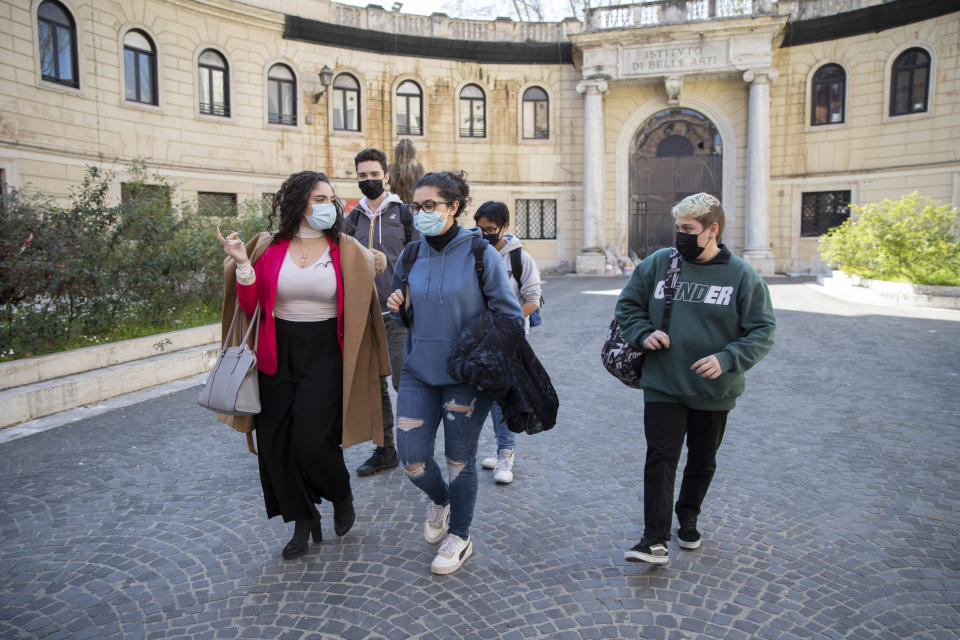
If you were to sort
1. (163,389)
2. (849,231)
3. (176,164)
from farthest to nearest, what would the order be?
(176,164) → (849,231) → (163,389)

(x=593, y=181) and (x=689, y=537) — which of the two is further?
(x=593, y=181)

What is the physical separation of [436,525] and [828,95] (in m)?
24.4

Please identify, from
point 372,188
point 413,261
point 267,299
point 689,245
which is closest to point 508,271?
point 372,188

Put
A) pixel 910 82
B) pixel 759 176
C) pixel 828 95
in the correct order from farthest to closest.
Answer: pixel 759 176, pixel 828 95, pixel 910 82

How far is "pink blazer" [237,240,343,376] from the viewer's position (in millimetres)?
3547

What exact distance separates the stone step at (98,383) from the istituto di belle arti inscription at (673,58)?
20008 mm

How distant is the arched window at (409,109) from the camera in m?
24.6

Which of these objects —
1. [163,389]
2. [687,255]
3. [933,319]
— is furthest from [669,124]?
[687,255]

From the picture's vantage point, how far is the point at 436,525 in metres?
3.78

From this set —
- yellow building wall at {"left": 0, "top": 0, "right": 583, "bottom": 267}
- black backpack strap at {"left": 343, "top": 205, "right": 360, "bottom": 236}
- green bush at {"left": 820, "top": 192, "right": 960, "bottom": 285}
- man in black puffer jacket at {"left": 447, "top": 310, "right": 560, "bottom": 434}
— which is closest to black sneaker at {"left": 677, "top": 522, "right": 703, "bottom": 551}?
man in black puffer jacket at {"left": 447, "top": 310, "right": 560, "bottom": 434}

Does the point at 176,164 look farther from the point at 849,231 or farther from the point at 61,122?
the point at 849,231

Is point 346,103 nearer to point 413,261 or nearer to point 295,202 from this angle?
point 295,202

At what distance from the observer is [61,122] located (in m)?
16.1

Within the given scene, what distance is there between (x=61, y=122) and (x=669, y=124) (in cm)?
1959
